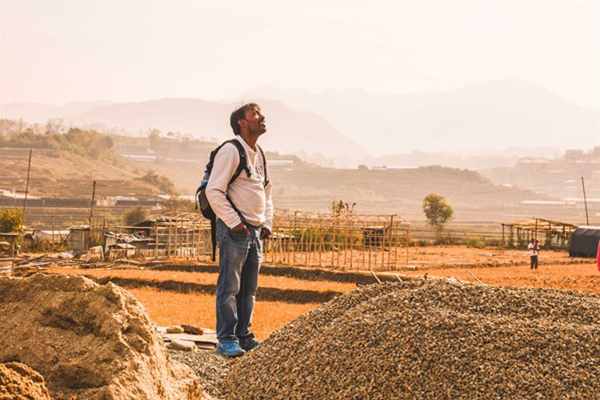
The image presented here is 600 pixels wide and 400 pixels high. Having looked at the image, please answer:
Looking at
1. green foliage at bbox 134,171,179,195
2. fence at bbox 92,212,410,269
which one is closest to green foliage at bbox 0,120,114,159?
green foliage at bbox 134,171,179,195

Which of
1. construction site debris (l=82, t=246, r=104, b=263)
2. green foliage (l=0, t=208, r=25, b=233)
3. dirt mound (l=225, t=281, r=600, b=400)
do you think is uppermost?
dirt mound (l=225, t=281, r=600, b=400)

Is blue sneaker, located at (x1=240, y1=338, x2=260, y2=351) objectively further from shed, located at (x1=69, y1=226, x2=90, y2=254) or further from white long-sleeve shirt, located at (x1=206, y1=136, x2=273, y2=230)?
shed, located at (x1=69, y1=226, x2=90, y2=254)

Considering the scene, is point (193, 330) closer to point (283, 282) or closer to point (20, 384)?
point (20, 384)

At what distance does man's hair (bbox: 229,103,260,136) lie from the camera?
20.6 feet

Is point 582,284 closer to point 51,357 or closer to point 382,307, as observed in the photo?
point 382,307

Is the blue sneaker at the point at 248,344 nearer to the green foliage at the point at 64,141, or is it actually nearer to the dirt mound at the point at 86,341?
the dirt mound at the point at 86,341

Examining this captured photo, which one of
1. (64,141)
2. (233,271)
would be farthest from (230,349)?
(64,141)

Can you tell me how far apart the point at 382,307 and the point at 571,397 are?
5.44ft

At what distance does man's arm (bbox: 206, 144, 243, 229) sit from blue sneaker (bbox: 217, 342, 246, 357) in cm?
90

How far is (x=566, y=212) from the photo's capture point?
167500 mm

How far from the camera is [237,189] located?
610 centimetres

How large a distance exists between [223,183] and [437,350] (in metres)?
2.06

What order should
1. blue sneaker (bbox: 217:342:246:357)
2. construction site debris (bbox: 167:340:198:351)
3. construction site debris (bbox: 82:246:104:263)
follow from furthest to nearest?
construction site debris (bbox: 82:246:104:263), construction site debris (bbox: 167:340:198:351), blue sneaker (bbox: 217:342:246:357)

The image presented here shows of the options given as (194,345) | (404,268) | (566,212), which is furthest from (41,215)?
(566,212)
